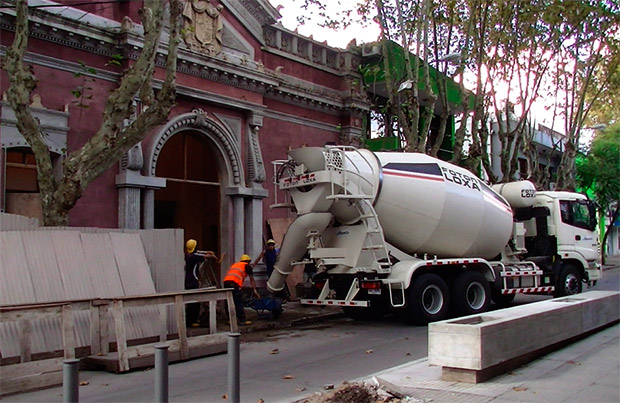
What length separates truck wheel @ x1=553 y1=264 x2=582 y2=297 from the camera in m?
16.7

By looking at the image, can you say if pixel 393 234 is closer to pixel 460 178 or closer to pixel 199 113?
pixel 460 178

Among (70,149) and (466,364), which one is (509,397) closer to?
(466,364)

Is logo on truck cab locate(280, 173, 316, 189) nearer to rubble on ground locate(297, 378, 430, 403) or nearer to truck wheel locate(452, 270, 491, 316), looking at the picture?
truck wheel locate(452, 270, 491, 316)

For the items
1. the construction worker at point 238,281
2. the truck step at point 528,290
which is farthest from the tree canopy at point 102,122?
the truck step at point 528,290

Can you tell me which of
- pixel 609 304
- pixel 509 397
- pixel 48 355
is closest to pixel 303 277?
pixel 609 304

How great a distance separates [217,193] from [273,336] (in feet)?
23.1

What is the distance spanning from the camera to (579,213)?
17.5 metres

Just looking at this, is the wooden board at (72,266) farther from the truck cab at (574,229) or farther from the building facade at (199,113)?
the truck cab at (574,229)

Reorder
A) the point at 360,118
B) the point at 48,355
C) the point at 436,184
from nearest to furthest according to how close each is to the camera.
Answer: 1. the point at 48,355
2. the point at 436,184
3. the point at 360,118

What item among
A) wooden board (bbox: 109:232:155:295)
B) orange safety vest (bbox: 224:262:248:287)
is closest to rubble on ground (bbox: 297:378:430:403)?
wooden board (bbox: 109:232:155:295)

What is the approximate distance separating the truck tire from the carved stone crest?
8573 mm

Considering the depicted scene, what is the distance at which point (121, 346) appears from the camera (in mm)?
8586

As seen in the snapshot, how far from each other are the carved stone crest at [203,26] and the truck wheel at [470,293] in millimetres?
8930

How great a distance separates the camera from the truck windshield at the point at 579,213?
1722cm
